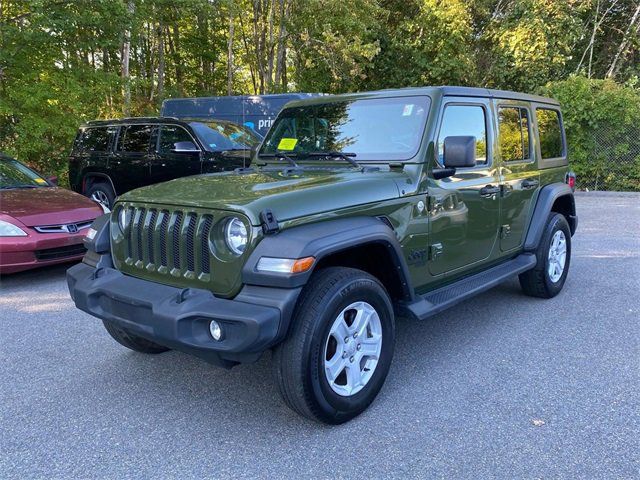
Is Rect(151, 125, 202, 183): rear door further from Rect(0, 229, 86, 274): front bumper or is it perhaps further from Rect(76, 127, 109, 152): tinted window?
Rect(0, 229, 86, 274): front bumper

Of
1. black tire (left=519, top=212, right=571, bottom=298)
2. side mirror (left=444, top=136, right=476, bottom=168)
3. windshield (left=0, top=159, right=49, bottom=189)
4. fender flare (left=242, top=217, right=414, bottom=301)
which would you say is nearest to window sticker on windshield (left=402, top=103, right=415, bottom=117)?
side mirror (left=444, top=136, right=476, bottom=168)

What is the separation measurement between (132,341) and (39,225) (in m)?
2.88

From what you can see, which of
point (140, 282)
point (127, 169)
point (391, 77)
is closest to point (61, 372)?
point (140, 282)

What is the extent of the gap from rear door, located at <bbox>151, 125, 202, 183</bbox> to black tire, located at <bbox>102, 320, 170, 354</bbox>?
207 inches

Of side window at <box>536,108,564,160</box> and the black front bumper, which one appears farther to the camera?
side window at <box>536,108,564,160</box>

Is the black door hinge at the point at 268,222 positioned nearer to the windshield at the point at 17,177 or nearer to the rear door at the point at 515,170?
the rear door at the point at 515,170

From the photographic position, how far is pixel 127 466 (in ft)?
8.66

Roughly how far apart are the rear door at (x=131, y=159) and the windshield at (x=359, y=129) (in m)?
5.90

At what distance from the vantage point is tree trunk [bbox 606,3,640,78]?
57.2 ft

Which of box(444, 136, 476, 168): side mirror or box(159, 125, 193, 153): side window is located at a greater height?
box(444, 136, 476, 168): side mirror

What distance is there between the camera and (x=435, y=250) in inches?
143

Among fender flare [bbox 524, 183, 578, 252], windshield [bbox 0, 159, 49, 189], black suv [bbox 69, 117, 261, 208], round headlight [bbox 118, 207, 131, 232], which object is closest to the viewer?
round headlight [bbox 118, 207, 131, 232]

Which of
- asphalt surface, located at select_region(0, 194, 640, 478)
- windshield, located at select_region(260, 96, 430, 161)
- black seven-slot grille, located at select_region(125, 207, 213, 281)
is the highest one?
windshield, located at select_region(260, 96, 430, 161)

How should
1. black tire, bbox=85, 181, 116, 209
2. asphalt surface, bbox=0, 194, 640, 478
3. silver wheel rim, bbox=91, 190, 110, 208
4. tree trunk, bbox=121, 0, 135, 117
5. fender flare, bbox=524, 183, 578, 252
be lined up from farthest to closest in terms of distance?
tree trunk, bbox=121, 0, 135, 117
silver wheel rim, bbox=91, 190, 110, 208
black tire, bbox=85, 181, 116, 209
fender flare, bbox=524, 183, 578, 252
asphalt surface, bbox=0, 194, 640, 478
